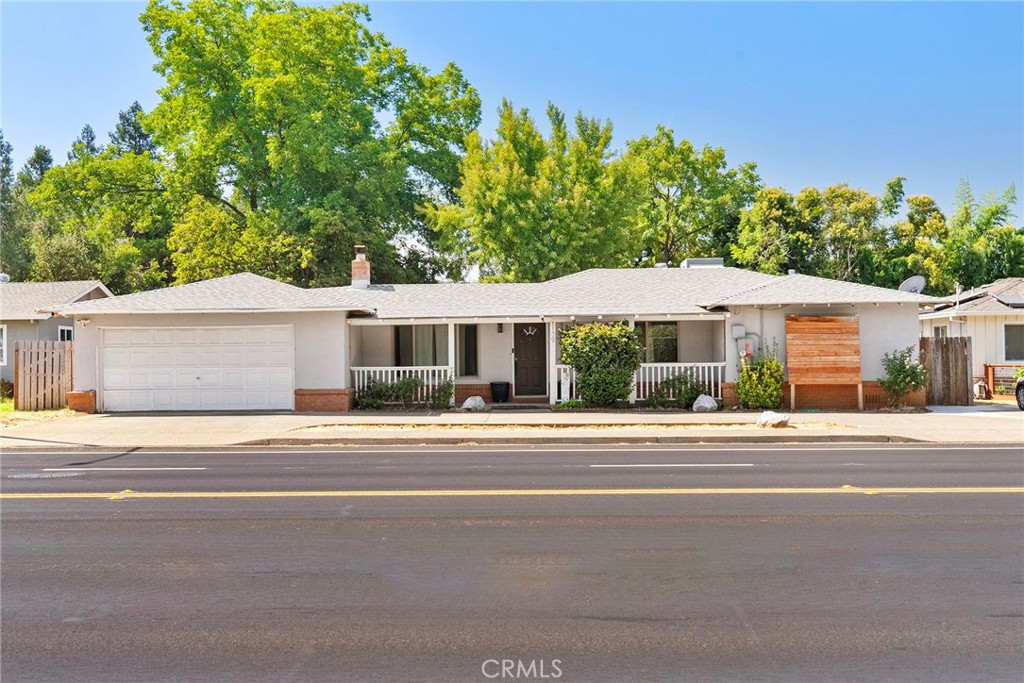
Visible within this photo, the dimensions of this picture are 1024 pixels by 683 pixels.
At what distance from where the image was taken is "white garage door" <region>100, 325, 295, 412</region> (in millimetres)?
23094

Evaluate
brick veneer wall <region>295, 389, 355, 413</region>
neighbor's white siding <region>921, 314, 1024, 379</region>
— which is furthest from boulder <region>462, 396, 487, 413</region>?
neighbor's white siding <region>921, 314, 1024, 379</region>

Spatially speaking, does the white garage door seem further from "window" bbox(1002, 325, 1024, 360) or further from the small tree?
"window" bbox(1002, 325, 1024, 360)

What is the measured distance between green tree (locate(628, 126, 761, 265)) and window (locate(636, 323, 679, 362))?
22425mm

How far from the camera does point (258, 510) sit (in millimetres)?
9656

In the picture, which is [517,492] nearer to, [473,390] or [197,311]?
[473,390]

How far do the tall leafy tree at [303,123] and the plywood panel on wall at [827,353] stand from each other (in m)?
23.5

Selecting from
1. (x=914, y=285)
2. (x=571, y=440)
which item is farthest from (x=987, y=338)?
(x=571, y=440)

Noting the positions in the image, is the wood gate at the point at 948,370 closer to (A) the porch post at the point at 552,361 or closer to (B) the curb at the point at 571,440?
(B) the curb at the point at 571,440

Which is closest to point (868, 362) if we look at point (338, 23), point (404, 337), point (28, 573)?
point (404, 337)

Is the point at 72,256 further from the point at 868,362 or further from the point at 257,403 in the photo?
the point at 868,362

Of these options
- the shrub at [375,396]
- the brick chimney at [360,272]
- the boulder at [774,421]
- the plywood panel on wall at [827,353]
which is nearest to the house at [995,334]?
the plywood panel on wall at [827,353]

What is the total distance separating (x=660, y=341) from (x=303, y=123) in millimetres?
22718

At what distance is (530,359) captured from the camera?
2545 cm

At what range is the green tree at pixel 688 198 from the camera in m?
47.4
